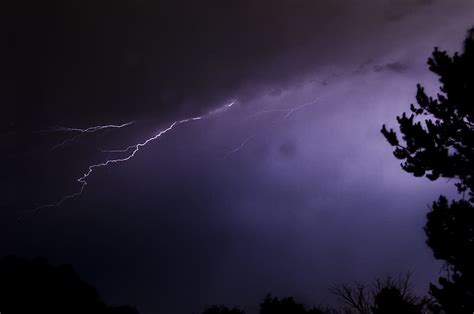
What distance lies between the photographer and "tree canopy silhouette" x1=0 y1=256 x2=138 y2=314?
1859cm

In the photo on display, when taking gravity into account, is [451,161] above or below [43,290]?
above

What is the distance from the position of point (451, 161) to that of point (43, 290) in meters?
20.4

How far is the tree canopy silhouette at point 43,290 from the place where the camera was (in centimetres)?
1859

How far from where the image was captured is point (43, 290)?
19766 millimetres

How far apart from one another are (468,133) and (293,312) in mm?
15578

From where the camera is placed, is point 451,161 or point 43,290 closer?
point 451,161

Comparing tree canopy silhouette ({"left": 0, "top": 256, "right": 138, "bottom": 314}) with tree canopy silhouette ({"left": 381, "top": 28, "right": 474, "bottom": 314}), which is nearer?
tree canopy silhouette ({"left": 381, "top": 28, "right": 474, "bottom": 314})

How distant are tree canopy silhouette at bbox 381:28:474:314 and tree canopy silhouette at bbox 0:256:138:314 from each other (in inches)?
741

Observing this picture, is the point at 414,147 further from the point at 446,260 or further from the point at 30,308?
the point at 30,308

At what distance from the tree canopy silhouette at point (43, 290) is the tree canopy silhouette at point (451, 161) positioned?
18823 millimetres

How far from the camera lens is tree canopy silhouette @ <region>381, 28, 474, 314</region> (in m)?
8.50

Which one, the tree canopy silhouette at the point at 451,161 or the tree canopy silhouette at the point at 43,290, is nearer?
the tree canopy silhouette at the point at 451,161

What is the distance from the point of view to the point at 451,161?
8891 mm

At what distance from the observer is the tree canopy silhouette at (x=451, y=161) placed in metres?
8.50
